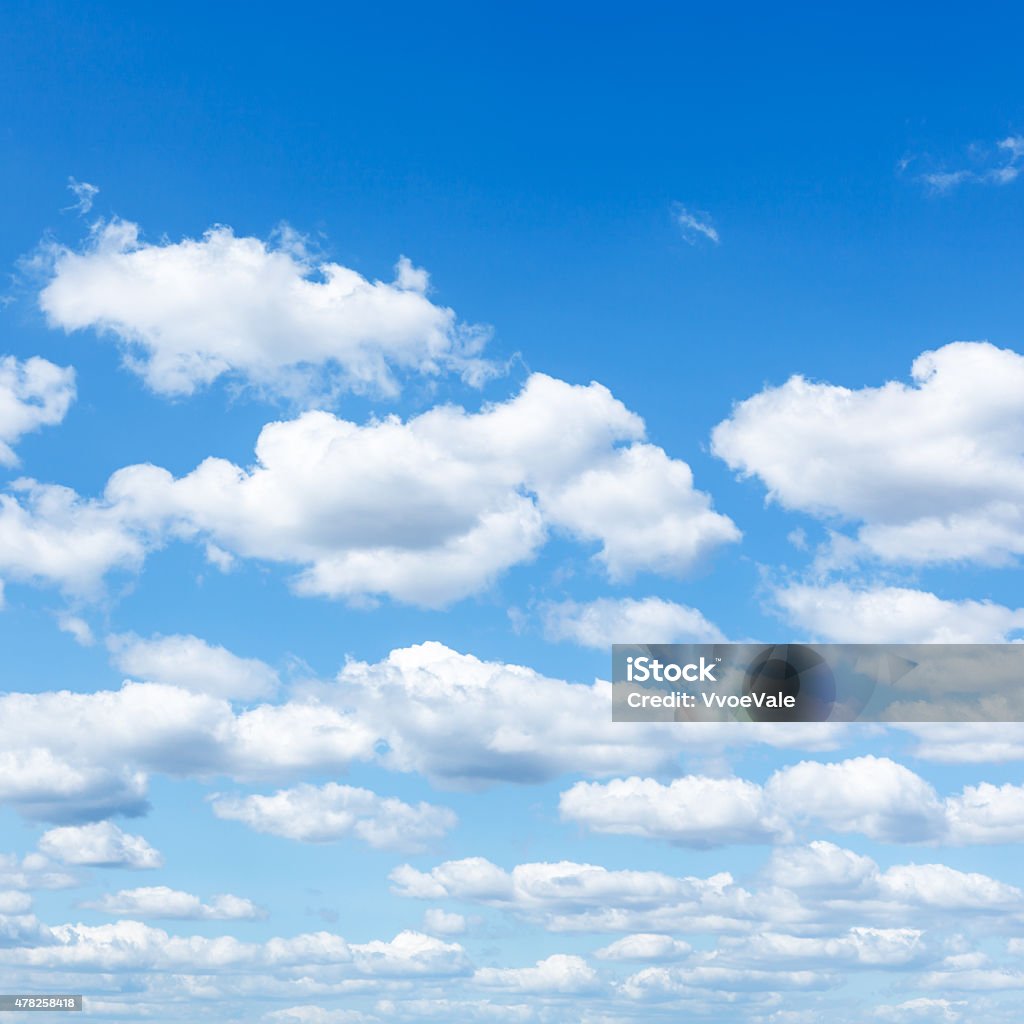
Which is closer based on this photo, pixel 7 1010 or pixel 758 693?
pixel 758 693

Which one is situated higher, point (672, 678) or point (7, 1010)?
point (672, 678)

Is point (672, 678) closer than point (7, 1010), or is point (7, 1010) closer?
point (672, 678)

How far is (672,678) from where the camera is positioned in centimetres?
13925

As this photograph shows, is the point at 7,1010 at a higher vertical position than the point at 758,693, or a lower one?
lower

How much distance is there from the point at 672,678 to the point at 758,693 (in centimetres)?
1082

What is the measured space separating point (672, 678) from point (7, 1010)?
120 m

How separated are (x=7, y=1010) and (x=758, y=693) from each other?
12760 centimetres

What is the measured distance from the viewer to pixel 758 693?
140500mm

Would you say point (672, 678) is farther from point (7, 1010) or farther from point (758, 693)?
point (7, 1010)

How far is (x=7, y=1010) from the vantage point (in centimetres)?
18012

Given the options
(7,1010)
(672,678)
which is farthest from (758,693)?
(7,1010)
